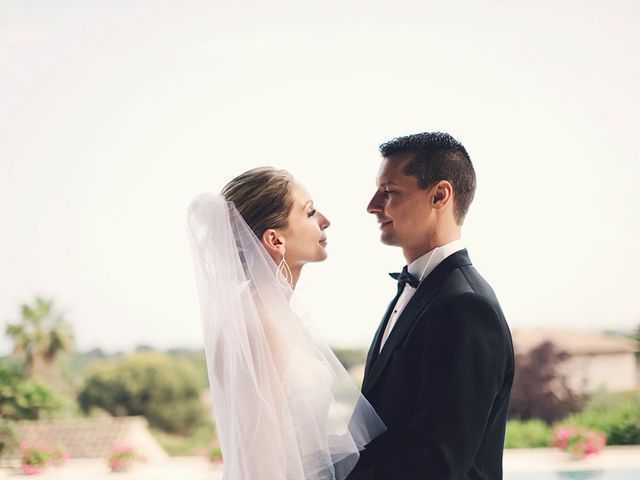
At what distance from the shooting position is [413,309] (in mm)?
2139

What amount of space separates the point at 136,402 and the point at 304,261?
1161cm

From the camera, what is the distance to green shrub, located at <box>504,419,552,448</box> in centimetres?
1087

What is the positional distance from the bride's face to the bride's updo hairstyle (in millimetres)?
22

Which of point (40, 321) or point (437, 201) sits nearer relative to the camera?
point (437, 201)

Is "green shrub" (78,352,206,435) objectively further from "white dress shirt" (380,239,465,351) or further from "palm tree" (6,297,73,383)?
"white dress shirt" (380,239,465,351)

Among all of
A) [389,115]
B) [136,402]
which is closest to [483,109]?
[389,115]

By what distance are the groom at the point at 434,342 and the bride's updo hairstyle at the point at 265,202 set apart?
0.29m

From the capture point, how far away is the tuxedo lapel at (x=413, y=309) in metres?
2.10

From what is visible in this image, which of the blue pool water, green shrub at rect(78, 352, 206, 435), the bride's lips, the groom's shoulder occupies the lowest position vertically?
the blue pool water

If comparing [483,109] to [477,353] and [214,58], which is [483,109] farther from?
[477,353]

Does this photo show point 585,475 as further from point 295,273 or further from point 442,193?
point 442,193

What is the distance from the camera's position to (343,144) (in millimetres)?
15508

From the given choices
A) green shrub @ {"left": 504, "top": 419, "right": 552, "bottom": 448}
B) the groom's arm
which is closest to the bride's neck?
the groom's arm

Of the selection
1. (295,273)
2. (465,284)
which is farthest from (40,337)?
(465,284)
